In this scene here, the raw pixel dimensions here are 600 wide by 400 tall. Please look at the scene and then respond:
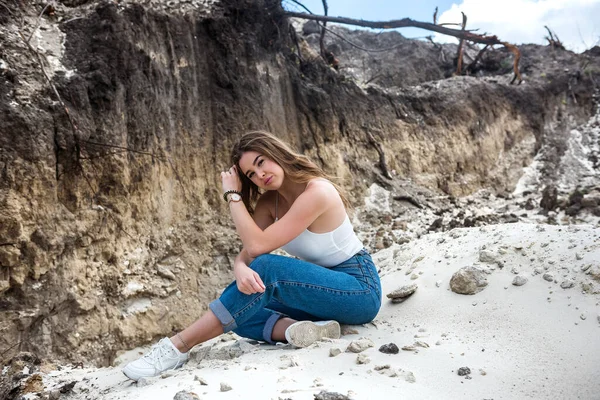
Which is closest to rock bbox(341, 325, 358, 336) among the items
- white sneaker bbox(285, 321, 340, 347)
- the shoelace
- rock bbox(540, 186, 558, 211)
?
white sneaker bbox(285, 321, 340, 347)

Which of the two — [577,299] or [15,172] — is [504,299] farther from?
[15,172]

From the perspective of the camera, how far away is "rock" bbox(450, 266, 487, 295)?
2990 mm

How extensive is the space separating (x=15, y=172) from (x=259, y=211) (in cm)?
213

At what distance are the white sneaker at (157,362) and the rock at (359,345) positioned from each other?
0.84 metres

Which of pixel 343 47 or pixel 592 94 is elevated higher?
pixel 343 47

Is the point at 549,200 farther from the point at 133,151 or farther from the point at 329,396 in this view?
the point at 329,396

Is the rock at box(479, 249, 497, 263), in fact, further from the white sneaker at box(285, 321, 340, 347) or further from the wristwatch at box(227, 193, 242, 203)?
the wristwatch at box(227, 193, 242, 203)

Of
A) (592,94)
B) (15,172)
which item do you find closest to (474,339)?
(15,172)

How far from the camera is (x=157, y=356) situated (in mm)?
2240

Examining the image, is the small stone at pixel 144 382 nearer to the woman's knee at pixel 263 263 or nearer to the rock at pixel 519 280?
the woman's knee at pixel 263 263

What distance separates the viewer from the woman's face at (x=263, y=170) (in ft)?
8.36

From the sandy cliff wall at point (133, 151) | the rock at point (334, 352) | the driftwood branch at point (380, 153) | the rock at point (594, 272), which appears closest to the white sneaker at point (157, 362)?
the rock at point (334, 352)

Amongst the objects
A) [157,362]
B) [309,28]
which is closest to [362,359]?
[157,362]

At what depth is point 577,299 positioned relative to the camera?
2.60 meters
